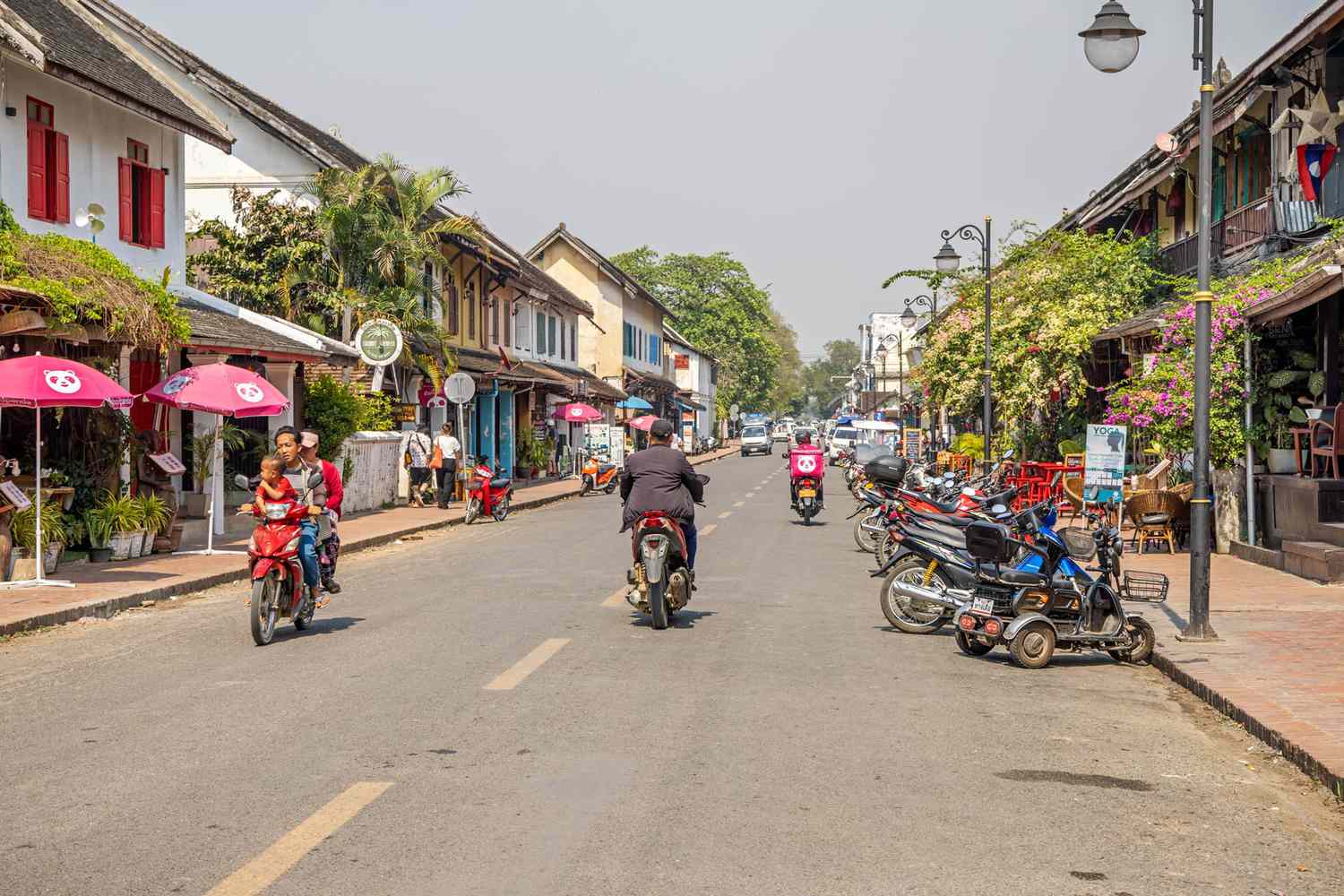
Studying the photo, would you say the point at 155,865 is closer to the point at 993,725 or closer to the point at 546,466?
the point at 993,725

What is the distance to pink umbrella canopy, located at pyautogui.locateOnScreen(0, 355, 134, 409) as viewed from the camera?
Result: 46.0ft

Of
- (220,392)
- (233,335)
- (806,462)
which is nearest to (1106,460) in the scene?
(806,462)

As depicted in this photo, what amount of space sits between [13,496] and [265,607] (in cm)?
560

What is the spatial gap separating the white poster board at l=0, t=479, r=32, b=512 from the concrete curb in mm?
11746

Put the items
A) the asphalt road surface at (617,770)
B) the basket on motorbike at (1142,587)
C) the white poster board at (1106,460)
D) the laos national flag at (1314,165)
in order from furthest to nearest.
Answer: the white poster board at (1106,460)
the laos national flag at (1314,165)
the basket on motorbike at (1142,587)
the asphalt road surface at (617,770)

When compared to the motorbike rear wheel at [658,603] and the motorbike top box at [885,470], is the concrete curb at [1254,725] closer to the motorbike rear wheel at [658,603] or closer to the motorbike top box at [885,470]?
the motorbike rear wheel at [658,603]

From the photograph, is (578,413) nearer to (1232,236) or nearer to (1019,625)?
(1232,236)

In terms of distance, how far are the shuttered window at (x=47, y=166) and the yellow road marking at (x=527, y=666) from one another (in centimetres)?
1179

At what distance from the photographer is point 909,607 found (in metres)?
12.0

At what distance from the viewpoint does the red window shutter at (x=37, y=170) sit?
61.0ft

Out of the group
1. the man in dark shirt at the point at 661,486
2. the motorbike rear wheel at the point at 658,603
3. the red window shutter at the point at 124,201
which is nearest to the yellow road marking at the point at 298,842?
the motorbike rear wheel at the point at 658,603

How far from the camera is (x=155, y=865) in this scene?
525cm

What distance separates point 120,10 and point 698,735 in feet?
85.8

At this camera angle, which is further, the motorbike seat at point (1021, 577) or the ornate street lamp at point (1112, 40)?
the ornate street lamp at point (1112, 40)
